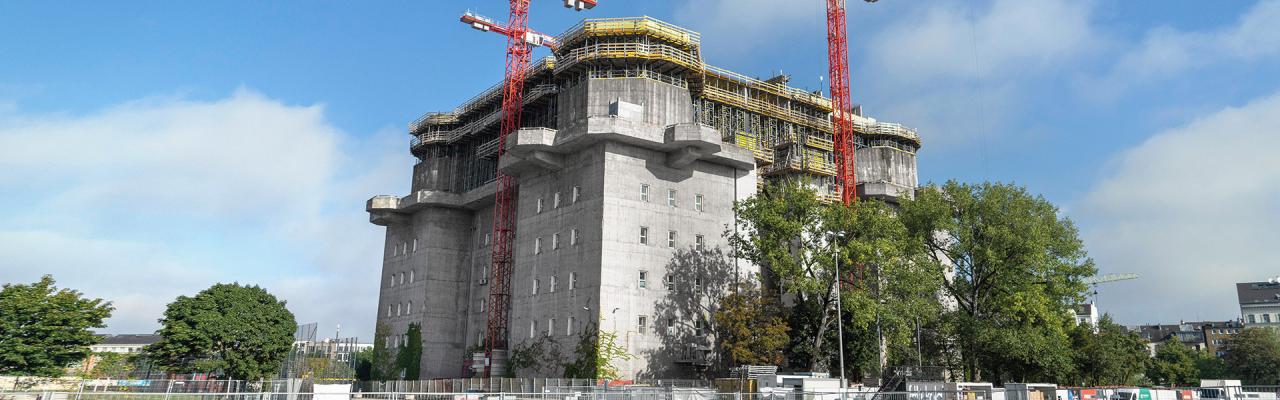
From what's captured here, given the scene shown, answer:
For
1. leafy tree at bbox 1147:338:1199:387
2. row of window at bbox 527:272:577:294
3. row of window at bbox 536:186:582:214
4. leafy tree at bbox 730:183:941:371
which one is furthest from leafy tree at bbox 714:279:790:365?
leafy tree at bbox 1147:338:1199:387

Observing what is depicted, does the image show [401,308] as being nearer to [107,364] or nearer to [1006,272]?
[107,364]

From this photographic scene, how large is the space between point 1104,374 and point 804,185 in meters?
44.2

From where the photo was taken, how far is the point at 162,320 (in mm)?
82625

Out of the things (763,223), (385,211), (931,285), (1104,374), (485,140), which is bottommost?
(1104,374)

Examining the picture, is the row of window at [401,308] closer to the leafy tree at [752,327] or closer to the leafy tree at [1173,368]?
the leafy tree at [752,327]

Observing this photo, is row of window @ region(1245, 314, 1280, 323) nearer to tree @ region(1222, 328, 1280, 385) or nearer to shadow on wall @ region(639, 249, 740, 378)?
tree @ region(1222, 328, 1280, 385)

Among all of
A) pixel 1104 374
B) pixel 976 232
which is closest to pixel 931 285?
pixel 976 232

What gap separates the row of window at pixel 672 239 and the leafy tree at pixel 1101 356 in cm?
3914

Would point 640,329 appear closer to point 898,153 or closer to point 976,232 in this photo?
point 976,232

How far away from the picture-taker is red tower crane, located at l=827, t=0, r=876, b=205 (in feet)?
322

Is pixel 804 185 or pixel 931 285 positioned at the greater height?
pixel 804 185

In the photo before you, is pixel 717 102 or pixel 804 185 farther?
pixel 717 102

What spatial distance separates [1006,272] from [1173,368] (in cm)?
→ 6652

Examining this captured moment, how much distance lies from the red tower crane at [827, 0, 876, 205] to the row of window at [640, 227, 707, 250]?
27083 millimetres
